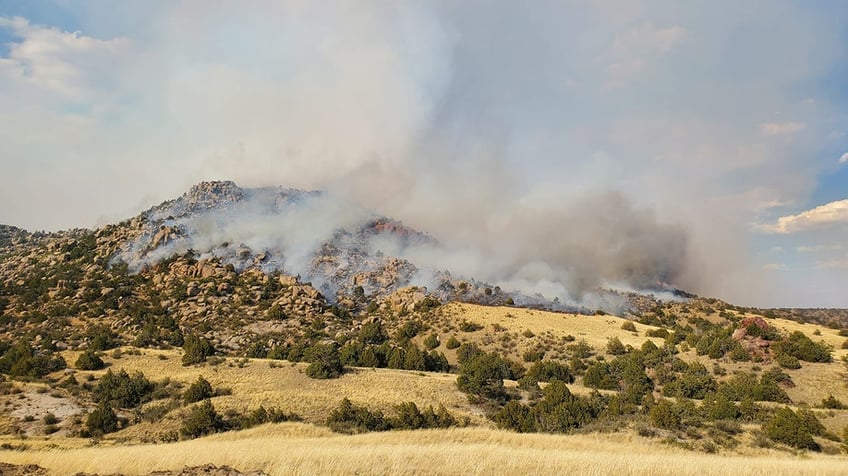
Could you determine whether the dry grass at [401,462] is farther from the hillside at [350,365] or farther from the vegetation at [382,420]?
the vegetation at [382,420]

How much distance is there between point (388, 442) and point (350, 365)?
125 ft

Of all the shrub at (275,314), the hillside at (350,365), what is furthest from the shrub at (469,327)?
the shrub at (275,314)

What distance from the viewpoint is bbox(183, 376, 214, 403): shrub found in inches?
1719

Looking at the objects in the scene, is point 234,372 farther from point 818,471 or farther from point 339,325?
point 818,471

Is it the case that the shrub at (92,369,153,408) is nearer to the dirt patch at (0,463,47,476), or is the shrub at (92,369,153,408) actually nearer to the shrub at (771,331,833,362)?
the dirt patch at (0,463,47,476)

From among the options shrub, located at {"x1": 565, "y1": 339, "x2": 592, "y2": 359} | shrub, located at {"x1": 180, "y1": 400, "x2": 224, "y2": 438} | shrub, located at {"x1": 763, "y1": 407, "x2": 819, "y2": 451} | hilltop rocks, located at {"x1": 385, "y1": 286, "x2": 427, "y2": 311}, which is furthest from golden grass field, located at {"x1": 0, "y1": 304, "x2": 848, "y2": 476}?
hilltop rocks, located at {"x1": 385, "y1": 286, "x2": 427, "y2": 311}

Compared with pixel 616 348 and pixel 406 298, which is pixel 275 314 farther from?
pixel 616 348

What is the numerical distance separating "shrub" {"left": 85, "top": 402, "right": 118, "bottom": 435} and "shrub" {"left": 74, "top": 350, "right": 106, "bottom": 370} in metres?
18.5

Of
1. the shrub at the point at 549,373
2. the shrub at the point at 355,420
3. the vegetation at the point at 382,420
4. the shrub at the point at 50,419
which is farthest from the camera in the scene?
the shrub at the point at 549,373

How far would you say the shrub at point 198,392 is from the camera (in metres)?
43.7

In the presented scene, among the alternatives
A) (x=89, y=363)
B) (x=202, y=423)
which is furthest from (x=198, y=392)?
(x=89, y=363)

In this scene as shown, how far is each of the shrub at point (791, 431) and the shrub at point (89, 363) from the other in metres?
67.2

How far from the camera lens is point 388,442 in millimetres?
26422

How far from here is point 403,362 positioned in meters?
63.9
